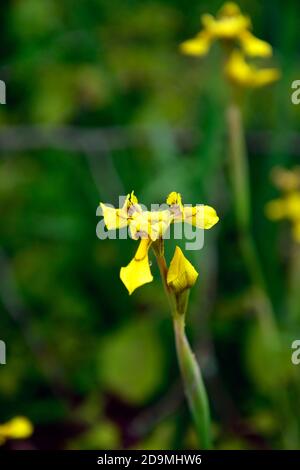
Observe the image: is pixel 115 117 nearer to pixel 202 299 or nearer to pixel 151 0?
pixel 151 0

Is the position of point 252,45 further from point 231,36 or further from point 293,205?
point 293,205

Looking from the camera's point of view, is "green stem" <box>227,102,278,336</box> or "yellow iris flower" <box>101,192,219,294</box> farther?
"green stem" <box>227,102,278,336</box>

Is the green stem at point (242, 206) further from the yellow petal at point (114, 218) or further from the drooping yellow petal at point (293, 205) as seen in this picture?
the yellow petal at point (114, 218)

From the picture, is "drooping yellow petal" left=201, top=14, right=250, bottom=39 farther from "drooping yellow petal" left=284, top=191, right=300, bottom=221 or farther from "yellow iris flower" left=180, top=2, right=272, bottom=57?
"drooping yellow petal" left=284, top=191, right=300, bottom=221

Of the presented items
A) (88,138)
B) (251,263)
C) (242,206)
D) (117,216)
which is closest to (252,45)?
(242,206)

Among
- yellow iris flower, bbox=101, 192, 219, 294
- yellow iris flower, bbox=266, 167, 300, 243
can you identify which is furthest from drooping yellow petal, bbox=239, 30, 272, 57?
yellow iris flower, bbox=101, 192, 219, 294

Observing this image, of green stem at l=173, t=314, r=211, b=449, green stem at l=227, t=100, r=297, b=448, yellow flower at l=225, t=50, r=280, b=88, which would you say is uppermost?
yellow flower at l=225, t=50, r=280, b=88

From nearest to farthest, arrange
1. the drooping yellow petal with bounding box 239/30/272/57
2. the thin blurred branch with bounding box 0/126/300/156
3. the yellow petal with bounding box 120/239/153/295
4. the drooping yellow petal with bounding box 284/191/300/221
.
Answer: the yellow petal with bounding box 120/239/153/295, the drooping yellow petal with bounding box 239/30/272/57, the drooping yellow petal with bounding box 284/191/300/221, the thin blurred branch with bounding box 0/126/300/156

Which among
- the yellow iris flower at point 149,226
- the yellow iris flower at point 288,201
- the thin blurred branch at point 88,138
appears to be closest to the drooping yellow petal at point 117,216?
the yellow iris flower at point 149,226

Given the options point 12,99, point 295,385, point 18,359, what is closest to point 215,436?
point 295,385
